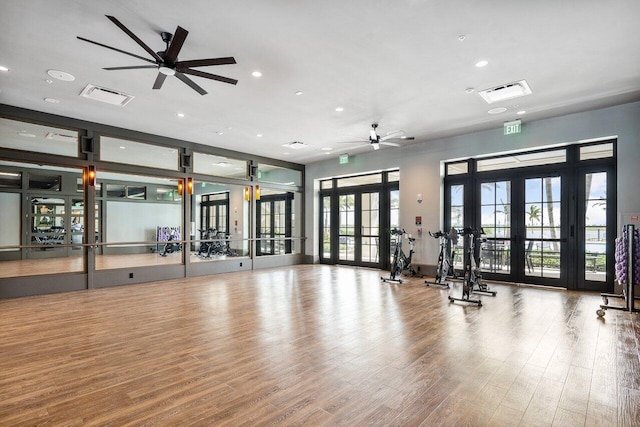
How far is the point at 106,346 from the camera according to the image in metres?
3.56

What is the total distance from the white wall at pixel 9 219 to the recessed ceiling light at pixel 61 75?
27.8 ft

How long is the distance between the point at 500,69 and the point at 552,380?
151 inches

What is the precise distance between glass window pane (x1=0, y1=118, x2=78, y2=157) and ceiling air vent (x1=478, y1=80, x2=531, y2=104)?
786cm

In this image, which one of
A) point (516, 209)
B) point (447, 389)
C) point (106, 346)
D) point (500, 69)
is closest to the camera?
point (447, 389)

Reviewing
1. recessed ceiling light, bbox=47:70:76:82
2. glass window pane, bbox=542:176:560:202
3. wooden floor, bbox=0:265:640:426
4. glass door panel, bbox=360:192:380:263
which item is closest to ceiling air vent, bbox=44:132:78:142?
recessed ceiling light, bbox=47:70:76:82

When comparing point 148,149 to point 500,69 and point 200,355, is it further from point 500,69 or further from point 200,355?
point 500,69

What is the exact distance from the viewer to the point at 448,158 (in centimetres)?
810

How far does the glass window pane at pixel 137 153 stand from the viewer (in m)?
7.32

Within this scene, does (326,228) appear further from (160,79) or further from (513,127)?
(160,79)

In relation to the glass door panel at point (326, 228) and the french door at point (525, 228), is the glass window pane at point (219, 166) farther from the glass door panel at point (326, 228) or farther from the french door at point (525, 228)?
the french door at point (525, 228)

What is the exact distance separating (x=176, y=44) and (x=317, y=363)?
3482 mm

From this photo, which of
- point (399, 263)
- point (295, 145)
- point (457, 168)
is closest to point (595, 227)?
point (457, 168)

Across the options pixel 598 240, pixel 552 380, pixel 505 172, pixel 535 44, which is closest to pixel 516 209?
pixel 505 172

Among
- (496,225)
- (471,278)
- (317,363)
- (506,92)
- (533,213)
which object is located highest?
(506,92)
